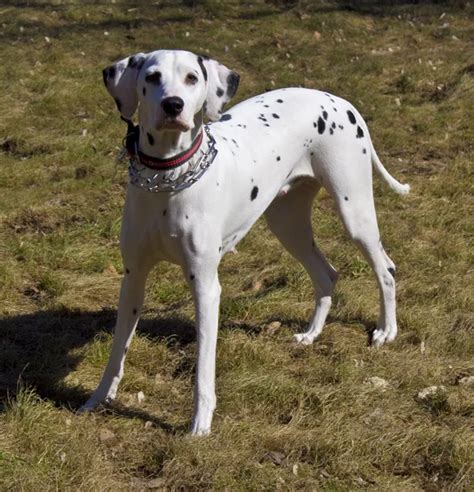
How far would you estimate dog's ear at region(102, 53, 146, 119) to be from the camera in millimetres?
4133

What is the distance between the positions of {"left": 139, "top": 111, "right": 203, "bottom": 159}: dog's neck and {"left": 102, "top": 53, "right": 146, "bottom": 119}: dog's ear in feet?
0.43

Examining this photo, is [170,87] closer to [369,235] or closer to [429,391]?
[369,235]

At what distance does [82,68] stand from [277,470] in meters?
7.97

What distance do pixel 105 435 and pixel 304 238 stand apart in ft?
6.68

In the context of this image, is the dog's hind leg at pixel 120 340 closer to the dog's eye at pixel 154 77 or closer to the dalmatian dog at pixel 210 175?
the dalmatian dog at pixel 210 175

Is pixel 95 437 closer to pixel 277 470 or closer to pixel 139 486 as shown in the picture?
pixel 139 486

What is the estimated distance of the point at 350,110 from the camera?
5.39 m

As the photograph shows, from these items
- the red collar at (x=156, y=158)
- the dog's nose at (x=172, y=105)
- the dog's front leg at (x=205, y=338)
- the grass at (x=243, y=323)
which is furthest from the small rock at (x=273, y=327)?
the dog's nose at (x=172, y=105)

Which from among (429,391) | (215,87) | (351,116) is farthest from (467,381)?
(215,87)

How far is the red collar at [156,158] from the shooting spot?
13.5 ft

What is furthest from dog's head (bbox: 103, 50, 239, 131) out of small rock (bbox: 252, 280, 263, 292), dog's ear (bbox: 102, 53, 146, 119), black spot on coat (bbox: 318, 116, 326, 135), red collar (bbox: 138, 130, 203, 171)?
small rock (bbox: 252, 280, 263, 292)

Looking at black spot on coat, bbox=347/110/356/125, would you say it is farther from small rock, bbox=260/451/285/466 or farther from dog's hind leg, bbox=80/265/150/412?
small rock, bbox=260/451/285/466

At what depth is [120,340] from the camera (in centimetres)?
466

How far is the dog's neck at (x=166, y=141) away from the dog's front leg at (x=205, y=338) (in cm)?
57
